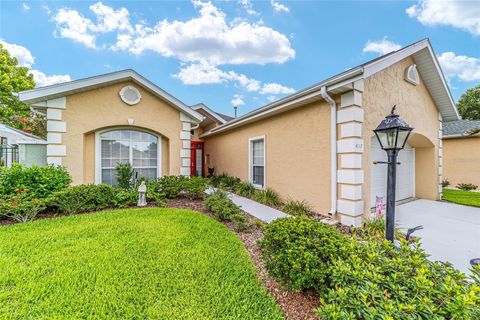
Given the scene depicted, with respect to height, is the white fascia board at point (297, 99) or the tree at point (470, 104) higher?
the tree at point (470, 104)

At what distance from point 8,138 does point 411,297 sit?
1683 cm

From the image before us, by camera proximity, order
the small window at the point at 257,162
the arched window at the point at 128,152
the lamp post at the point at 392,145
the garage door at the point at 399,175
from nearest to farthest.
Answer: the lamp post at the point at 392,145
the garage door at the point at 399,175
the arched window at the point at 128,152
the small window at the point at 257,162

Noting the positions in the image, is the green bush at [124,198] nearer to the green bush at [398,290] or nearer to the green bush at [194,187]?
the green bush at [194,187]

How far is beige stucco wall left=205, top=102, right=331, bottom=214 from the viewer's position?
5.87m

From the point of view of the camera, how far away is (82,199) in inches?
232

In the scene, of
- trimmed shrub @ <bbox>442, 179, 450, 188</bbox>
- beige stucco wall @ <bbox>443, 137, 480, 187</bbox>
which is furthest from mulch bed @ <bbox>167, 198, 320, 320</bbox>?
beige stucco wall @ <bbox>443, 137, 480, 187</bbox>

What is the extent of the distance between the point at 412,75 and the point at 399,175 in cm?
362

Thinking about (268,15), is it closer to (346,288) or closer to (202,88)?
(202,88)

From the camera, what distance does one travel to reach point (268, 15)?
8461 millimetres

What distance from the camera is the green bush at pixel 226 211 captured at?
517 cm

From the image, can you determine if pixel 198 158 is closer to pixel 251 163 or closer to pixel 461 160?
pixel 251 163

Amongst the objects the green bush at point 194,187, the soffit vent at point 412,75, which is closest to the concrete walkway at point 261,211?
the green bush at point 194,187

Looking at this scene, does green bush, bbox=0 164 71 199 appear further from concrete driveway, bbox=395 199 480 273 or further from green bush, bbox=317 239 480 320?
concrete driveway, bbox=395 199 480 273

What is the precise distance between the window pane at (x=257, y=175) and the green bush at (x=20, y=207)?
7.07 metres
